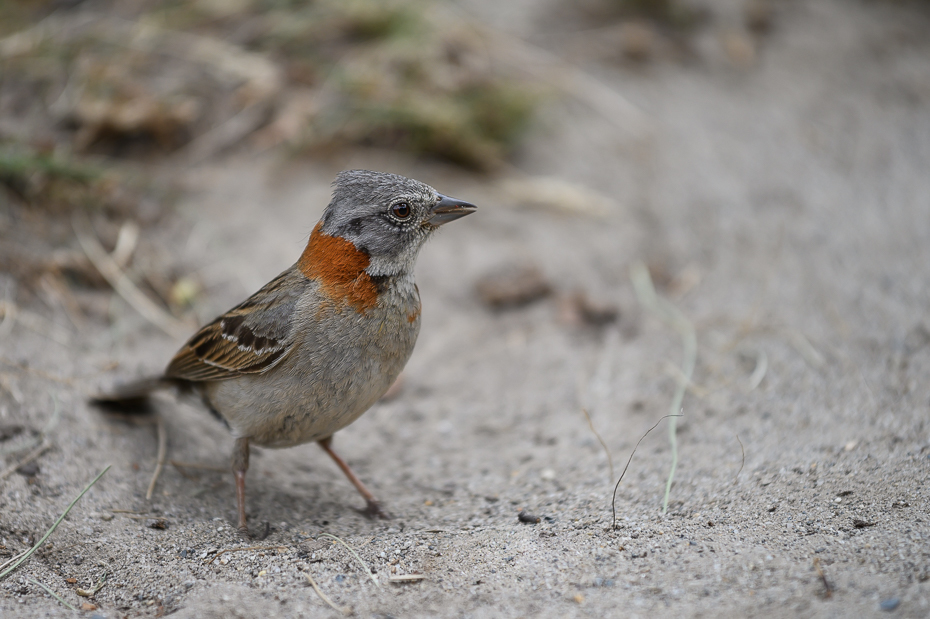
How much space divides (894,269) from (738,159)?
217cm

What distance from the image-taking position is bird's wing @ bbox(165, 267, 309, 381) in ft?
12.3

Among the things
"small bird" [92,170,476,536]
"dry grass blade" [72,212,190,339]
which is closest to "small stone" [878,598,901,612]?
"small bird" [92,170,476,536]

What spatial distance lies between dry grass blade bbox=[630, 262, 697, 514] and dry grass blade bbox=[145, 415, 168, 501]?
8.70ft

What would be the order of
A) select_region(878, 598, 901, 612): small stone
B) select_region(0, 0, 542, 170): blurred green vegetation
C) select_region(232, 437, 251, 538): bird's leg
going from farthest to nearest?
select_region(0, 0, 542, 170): blurred green vegetation → select_region(232, 437, 251, 538): bird's leg → select_region(878, 598, 901, 612): small stone

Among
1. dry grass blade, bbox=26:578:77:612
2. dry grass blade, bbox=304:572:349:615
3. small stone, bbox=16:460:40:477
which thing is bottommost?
dry grass blade, bbox=304:572:349:615

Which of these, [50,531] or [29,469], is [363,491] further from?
[29,469]

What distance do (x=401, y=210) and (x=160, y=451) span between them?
6.48ft

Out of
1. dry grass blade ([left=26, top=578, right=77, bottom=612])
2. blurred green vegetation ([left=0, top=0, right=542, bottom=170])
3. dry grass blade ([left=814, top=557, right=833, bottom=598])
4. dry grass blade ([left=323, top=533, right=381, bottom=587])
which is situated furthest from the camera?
blurred green vegetation ([left=0, top=0, right=542, bottom=170])

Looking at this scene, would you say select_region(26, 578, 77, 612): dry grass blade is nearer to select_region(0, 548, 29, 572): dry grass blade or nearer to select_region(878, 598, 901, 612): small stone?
select_region(0, 548, 29, 572): dry grass blade

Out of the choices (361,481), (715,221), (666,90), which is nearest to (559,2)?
(666,90)

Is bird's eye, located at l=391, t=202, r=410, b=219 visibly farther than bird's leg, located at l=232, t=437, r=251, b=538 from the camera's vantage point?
No

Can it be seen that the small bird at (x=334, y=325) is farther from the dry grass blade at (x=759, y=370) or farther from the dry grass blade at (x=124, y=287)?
the dry grass blade at (x=759, y=370)

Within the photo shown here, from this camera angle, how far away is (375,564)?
3344mm

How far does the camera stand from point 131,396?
4473 millimetres
